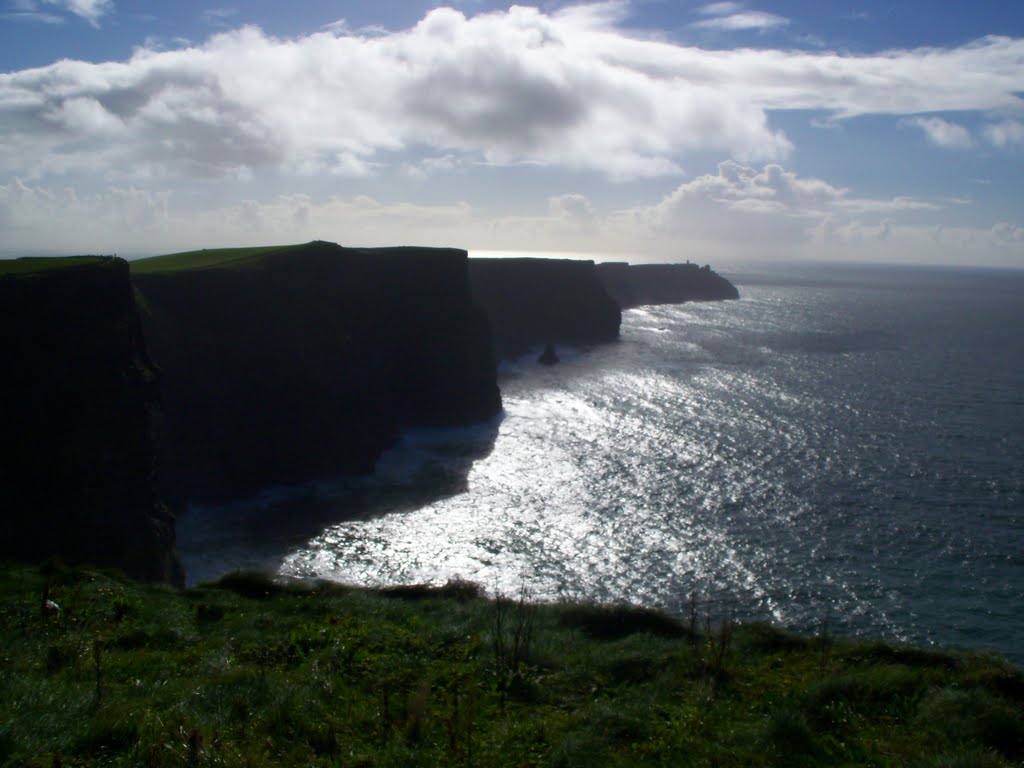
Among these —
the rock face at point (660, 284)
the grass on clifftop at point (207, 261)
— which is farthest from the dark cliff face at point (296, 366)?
the rock face at point (660, 284)

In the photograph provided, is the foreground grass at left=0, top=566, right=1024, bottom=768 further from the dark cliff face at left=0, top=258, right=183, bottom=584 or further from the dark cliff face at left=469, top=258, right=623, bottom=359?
the dark cliff face at left=469, top=258, right=623, bottom=359

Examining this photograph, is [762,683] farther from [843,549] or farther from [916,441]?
[916,441]

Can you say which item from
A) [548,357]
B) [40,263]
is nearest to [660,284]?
[548,357]

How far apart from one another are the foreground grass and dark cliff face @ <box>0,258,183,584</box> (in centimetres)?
1008

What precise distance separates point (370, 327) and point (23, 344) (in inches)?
1080

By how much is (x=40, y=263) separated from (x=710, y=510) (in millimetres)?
29971

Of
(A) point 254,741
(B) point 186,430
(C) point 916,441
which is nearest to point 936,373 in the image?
(C) point 916,441

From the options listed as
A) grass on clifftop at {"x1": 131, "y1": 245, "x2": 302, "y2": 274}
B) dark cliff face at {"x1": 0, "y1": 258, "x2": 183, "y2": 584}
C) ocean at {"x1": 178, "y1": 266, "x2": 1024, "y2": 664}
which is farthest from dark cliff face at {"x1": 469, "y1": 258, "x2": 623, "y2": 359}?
dark cliff face at {"x1": 0, "y1": 258, "x2": 183, "y2": 584}

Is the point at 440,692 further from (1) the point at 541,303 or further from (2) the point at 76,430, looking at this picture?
(1) the point at 541,303

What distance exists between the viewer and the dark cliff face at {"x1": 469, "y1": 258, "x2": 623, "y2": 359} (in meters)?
92.2

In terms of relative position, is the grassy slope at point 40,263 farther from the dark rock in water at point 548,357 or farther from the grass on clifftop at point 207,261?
the dark rock in water at point 548,357

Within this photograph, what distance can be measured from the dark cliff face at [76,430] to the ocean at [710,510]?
190 inches

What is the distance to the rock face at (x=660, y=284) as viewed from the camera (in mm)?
154625

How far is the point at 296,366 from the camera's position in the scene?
44.4m
